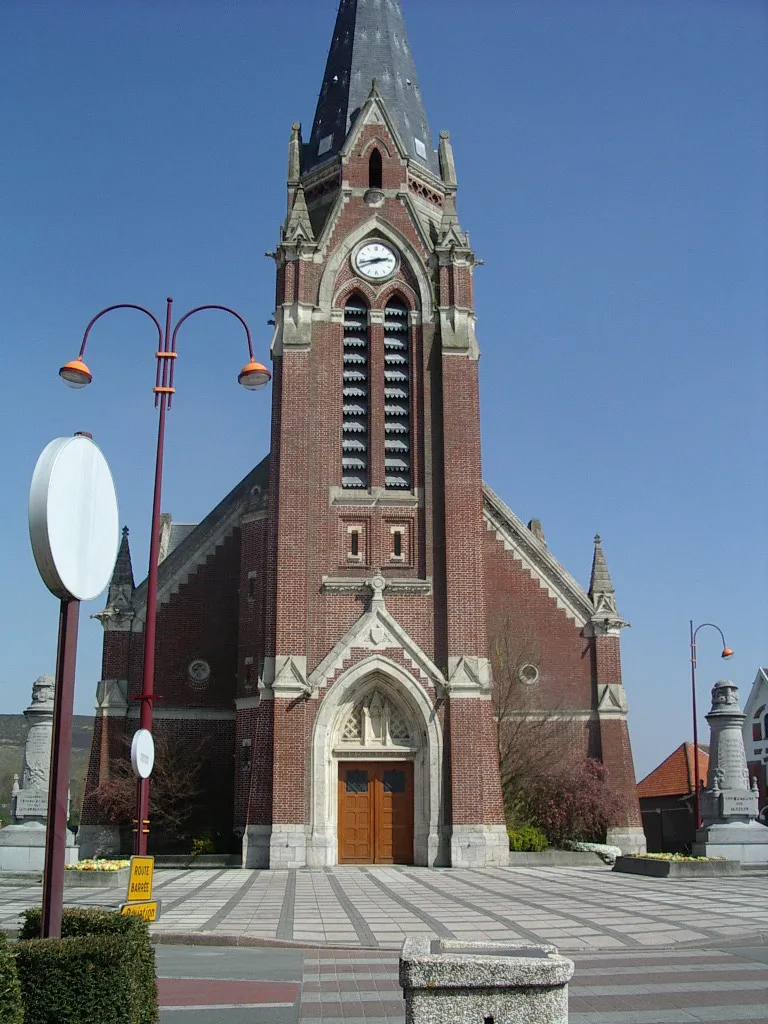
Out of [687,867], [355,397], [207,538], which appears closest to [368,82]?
[355,397]

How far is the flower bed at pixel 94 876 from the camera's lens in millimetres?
22141

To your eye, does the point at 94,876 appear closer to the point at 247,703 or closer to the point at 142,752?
the point at 142,752

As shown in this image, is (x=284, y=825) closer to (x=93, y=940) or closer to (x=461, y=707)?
(x=461, y=707)

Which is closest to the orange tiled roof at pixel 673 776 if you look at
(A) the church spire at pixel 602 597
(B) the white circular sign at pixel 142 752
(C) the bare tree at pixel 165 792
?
(A) the church spire at pixel 602 597

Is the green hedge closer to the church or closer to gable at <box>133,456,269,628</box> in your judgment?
the church

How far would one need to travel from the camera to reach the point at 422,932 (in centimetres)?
1384

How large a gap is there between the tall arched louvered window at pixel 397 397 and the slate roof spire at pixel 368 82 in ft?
23.8

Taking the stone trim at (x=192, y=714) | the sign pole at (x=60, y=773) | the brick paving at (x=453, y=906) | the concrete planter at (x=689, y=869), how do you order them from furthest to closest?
the stone trim at (x=192, y=714) < the concrete planter at (x=689, y=869) < the brick paving at (x=453, y=906) < the sign pole at (x=60, y=773)

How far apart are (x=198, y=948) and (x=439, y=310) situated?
937 inches

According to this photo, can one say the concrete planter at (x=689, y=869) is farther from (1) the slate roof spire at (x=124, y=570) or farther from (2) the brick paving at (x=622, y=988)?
(1) the slate roof spire at (x=124, y=570)

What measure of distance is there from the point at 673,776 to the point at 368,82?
34000 millimetres

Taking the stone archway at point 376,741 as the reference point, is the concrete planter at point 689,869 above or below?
below

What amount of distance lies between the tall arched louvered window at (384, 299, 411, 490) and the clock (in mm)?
1022

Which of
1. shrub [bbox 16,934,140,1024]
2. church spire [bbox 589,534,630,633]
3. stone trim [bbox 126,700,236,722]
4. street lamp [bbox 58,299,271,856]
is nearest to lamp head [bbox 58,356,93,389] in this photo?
street lamp [bbox 58,299,271,856]
